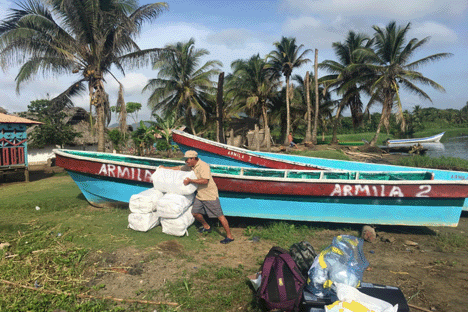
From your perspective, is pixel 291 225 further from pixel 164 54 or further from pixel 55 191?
pixel 164 54

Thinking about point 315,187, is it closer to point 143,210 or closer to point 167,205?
point 167,205

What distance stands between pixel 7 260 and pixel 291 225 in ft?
14.6

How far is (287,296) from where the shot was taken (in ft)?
9.05

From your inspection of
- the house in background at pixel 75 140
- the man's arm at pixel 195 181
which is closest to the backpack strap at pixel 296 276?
the man's arm at pixel 195 181

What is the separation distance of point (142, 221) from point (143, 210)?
19 cm

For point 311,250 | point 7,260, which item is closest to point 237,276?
point 311,250

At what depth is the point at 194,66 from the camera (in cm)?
2383

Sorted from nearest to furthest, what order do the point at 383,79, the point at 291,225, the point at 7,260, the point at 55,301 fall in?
the point at 55,301
the point at 7,260
the point at 291,225
the point at 383,79

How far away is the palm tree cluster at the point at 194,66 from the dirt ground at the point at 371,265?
7.72 m

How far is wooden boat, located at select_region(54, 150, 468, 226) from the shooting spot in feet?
16.1

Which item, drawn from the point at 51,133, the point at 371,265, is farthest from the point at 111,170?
the point at 51,133

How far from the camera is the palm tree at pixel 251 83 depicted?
2556cm

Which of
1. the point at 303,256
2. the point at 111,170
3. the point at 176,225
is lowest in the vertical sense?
the point at 176,225

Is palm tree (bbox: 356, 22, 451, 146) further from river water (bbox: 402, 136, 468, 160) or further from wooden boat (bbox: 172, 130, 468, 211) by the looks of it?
wooden boat (bbox: 172, 130, 468, 211)
